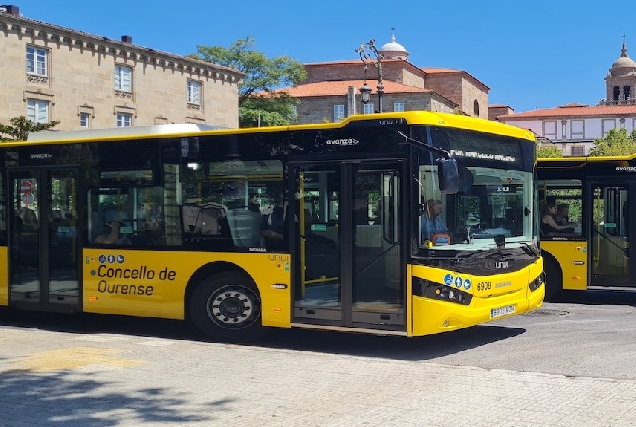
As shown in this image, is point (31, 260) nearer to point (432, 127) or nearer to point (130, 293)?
point (130, 293)

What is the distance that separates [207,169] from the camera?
1093 centimetres

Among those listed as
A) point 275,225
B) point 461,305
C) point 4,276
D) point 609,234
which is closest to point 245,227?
point 275,225

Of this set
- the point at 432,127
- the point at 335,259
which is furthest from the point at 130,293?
the point at 432,127

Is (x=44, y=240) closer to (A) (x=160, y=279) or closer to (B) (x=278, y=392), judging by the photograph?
(A) (x=160, y=279)

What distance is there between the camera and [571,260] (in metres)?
14.7

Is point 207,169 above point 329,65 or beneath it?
beneath

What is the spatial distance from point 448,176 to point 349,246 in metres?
1.56

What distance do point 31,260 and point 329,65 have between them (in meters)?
88.1

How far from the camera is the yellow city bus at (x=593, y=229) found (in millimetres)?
14523

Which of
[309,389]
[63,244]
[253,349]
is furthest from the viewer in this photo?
[63,244]

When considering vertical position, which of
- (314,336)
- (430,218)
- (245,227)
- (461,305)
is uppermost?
(430,218)

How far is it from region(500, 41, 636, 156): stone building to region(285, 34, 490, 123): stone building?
96.5 feet

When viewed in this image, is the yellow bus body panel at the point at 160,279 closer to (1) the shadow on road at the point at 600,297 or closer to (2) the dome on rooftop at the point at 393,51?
(1) the shadow on road at the point at 600,297

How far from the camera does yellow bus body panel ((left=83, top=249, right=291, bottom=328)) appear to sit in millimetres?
10375
